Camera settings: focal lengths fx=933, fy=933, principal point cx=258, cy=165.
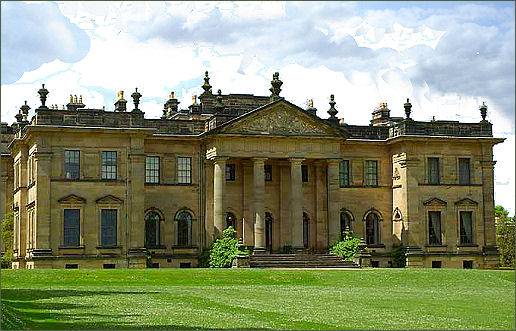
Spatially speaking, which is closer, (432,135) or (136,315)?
(136,315)

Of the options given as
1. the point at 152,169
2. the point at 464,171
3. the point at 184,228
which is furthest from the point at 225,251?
the point at 464,171

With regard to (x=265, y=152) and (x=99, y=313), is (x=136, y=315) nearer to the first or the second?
(x=99, y=313)

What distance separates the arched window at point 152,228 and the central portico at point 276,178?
11.4ft

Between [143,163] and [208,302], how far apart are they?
28.9 metres

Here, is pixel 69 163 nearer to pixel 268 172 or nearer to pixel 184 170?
pixel 184 170

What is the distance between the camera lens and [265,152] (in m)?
61.1

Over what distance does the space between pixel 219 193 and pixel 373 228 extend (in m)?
13.1

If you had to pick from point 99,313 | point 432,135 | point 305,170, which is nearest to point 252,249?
point 305,170

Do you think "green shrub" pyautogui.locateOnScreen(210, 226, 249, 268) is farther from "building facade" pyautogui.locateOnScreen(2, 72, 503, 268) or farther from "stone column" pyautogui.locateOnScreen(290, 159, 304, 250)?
"stone column" pyautogui.locateOnScreen(290, 159, 304, 250)

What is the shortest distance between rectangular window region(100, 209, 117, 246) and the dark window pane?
2869 millimetres

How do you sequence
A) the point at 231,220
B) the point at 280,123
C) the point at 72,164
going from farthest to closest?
the point at 231,220
the point at 280,123
the point at 72,164

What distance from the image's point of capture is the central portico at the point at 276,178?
198ft

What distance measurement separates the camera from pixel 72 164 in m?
58.1

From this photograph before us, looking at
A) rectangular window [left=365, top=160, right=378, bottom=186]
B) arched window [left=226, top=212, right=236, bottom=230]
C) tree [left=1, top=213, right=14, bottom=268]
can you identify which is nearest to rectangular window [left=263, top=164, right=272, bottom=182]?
arched window [left=226, top=212, right=236, bottom=230]
